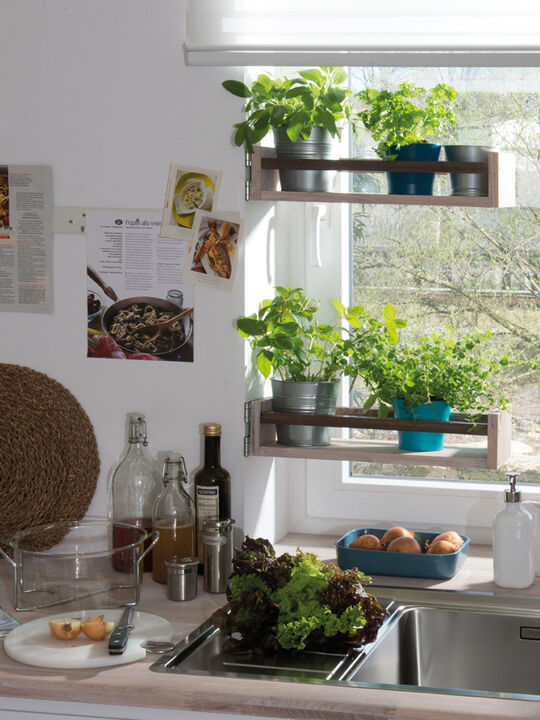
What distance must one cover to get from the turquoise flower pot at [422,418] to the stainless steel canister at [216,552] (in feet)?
1.19

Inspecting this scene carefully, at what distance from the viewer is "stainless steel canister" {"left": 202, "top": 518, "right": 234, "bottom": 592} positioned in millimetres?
1764

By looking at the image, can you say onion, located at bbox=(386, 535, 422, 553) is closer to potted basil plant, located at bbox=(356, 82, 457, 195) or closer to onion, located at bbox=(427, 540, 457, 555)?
onion, located at bbox=(427, 540, 457, 555)

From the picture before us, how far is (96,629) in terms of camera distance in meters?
1.54

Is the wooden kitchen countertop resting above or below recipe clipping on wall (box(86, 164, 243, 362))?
below

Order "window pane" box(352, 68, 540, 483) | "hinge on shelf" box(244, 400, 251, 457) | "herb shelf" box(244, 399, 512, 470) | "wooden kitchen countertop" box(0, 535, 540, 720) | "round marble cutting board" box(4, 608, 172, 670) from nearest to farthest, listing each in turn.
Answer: "wooden kitchen countertop" box(0, 535, 540, 720) → "round marble cutting board" box(4, 608, 172, 670) → "herb shelf" box(244, 399, 512, 470) → "hinge on shelf" box(244, 400, 251, 457) → "window pane" box(352, 68, 540, 483)

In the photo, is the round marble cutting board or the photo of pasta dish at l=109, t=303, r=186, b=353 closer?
the round marble cutting board

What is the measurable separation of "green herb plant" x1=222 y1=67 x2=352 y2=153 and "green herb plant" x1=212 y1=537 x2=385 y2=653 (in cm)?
77

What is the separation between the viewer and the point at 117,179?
1950 mm

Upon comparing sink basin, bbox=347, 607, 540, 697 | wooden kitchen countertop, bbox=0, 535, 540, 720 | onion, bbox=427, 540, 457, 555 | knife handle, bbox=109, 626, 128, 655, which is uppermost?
onion, bbox=427, 540, 457, 555

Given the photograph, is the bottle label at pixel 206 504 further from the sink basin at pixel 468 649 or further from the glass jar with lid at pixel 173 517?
the sink basin at pixel 468 649

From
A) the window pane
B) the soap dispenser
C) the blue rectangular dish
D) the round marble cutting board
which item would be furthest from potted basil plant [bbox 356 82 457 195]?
the round marble cutting board

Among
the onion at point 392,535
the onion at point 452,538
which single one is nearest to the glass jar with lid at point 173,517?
the onion at point 392,535

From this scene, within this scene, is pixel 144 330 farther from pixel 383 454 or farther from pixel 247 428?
pixel 383 454

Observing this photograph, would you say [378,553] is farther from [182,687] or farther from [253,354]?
[182,687]
